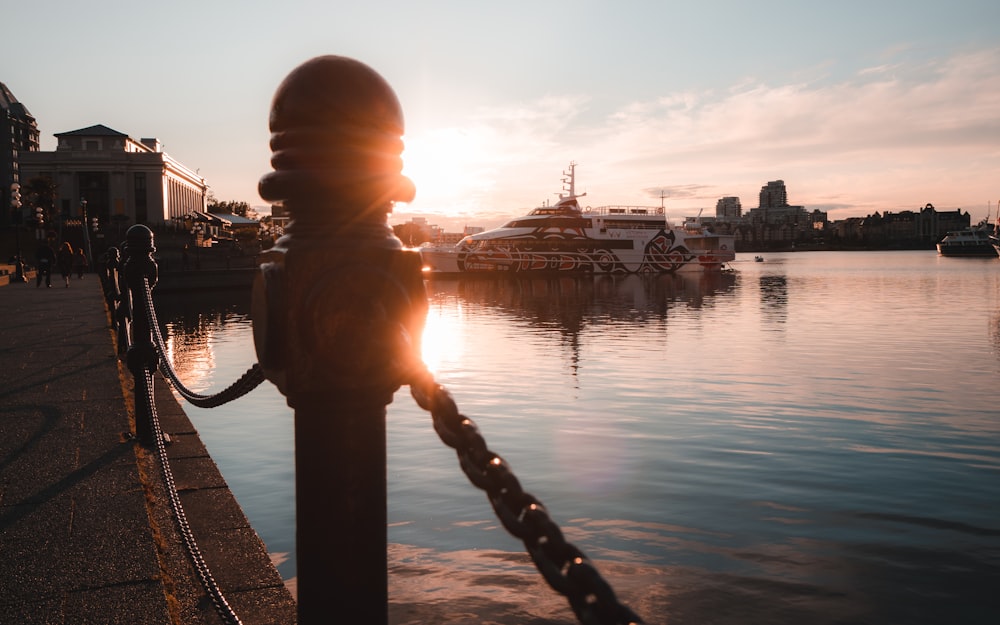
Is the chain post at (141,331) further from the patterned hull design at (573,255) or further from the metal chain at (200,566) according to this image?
the patterned hull design at (573,255)

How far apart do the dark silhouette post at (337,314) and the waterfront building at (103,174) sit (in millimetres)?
83868

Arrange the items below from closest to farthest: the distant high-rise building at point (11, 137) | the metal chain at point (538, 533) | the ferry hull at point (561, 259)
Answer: the metal chain at point (538, 533)
the ferry hull at point (561, 259)
the distant high-rise building at point (11, 137)

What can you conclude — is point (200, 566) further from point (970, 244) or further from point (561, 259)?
point (970, 244)

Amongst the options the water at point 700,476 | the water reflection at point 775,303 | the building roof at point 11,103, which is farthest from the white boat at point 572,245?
the building roof at point 11,103

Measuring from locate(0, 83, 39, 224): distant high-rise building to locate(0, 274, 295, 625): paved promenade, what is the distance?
96117 millimetres

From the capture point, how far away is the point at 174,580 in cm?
315

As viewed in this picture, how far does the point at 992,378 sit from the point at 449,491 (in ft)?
37.0

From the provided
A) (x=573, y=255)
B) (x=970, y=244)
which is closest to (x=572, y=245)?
(x=573, y=255)

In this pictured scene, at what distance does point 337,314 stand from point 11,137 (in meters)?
114

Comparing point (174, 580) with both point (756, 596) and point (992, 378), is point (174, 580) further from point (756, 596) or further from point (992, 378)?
point (992, 378)

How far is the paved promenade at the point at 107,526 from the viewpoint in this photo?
116 inches

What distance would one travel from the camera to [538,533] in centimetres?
134

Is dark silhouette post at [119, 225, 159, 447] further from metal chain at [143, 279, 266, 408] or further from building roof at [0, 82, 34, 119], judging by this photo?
building roof at [0, 82, 34, 119]

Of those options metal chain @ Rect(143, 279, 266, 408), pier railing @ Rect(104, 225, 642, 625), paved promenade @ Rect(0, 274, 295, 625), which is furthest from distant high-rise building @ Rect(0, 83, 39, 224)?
pier railing @ Rect(104, 225, 642, 625)
